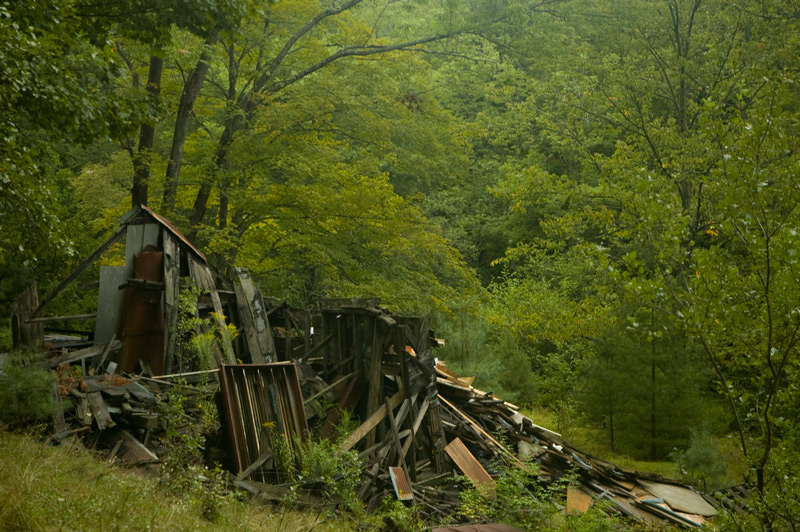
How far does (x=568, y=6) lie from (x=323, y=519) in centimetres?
1431

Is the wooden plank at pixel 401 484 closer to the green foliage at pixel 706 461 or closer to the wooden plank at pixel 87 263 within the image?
the green foliage at pixel 706 461

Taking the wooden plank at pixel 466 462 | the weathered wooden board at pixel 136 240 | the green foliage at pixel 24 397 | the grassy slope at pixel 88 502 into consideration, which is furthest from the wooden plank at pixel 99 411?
the wooden plank at pixel 466 462

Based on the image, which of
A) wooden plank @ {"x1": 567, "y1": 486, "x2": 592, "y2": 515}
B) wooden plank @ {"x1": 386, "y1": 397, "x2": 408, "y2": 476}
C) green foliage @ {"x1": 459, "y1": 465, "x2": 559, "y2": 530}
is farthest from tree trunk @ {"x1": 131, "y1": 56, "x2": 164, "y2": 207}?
wooden plank @ {"x1": 567, "y1": 486, "x2": 592, "y2": 515}

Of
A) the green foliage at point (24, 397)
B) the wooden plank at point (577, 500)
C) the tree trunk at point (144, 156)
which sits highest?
the tree trunk at point (144, 156)

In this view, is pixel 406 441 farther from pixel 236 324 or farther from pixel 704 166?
pixel 704 166

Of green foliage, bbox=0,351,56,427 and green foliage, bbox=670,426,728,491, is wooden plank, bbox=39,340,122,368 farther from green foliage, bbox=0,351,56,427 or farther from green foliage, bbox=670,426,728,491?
green foliage, bbox=670,426,728,491

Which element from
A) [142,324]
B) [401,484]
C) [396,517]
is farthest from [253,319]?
[396,517]

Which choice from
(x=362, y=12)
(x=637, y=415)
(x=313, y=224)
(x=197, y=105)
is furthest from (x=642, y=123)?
(x=197, y=105)

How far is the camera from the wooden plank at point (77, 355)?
385 inches

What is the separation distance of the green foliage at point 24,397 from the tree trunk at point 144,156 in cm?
777

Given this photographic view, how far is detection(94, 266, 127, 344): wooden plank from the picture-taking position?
11078mm

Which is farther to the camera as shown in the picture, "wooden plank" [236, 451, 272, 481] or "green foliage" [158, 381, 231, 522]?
"wooden plank" [236, 451, 272, 481]

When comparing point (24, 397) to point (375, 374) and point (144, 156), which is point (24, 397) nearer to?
point (375, 374)

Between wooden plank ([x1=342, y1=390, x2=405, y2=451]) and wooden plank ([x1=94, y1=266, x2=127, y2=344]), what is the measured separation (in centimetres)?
463
